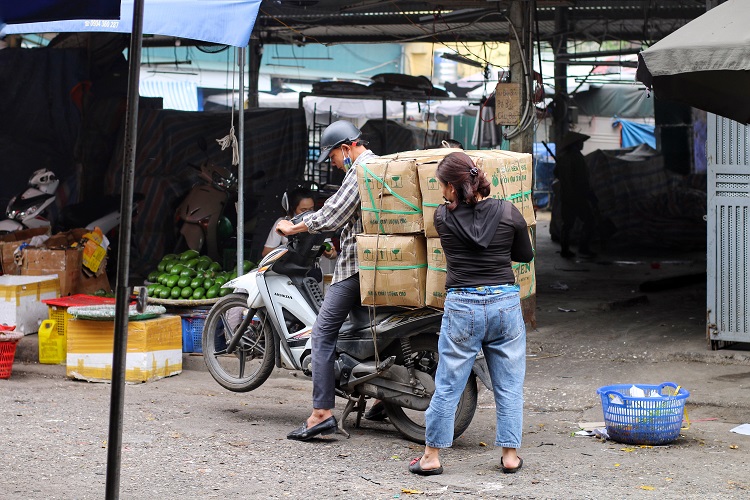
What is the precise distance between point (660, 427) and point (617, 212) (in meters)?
14.3

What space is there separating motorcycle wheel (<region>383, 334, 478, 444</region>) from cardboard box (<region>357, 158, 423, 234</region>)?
0.79 metres

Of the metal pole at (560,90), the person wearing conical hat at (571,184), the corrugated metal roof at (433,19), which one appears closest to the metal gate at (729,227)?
the corrugated metal roof at (433,19)

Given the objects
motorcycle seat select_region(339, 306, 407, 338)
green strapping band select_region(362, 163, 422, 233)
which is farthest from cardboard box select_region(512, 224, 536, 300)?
motorcycle seat select_region(339, 306, 407, 338)

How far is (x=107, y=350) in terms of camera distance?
27.1 ft

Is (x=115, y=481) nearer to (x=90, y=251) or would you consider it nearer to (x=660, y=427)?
(x=660, y=427)

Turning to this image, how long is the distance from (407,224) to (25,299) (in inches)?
202

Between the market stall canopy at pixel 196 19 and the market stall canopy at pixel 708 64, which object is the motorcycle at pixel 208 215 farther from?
the market stall canopy at pixel 708 64

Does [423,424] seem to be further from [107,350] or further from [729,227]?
[729,227]

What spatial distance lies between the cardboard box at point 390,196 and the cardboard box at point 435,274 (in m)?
0.14

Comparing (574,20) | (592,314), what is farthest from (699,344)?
(574,20)

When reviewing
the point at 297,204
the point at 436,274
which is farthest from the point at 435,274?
the point at 297,204

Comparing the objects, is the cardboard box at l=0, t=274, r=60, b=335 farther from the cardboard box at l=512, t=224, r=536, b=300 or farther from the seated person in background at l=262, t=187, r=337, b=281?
the cardboard box at l=512, t=224, r=536, b=300

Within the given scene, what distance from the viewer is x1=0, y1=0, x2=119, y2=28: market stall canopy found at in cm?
683

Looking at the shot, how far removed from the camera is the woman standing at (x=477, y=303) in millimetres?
5309
